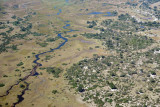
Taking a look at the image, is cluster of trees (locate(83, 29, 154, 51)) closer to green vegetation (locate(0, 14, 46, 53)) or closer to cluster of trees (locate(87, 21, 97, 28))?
cluster of trees (locate(87, 21, 97, 28))

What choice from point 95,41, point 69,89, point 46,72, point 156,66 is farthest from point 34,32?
point 156,66

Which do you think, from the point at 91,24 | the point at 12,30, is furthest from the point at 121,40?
the point at 12,30

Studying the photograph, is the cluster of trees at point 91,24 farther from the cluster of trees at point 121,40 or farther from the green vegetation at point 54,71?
the green vegetation at point 54,71

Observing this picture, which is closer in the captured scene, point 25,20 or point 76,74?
point 76,74

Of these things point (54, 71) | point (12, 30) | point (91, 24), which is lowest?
point (54, 71)

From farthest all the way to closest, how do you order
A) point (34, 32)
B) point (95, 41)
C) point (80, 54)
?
point (34, 32)
point (95, 41)
point (80, 54)

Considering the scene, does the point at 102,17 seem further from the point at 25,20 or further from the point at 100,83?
the point at 100,83

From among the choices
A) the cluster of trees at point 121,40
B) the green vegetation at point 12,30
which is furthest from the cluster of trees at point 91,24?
the green vegetation at point 12,30

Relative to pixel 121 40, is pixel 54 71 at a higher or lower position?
lower

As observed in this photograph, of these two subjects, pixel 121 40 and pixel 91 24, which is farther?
pixel 91 24

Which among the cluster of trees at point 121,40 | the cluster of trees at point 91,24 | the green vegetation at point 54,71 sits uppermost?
the cluster of trees at point 91,24

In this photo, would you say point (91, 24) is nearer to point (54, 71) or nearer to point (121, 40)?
point (121, 40)
